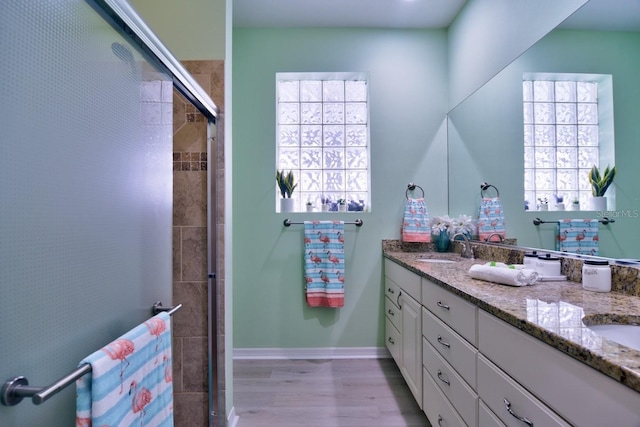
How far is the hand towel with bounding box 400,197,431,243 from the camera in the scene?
2447mm

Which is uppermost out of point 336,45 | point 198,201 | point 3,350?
point 336,45

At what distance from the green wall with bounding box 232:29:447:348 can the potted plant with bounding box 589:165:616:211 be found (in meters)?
A: 1.34

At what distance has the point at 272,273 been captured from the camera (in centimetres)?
252

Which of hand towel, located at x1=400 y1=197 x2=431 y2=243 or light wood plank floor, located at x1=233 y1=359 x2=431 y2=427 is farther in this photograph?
hand towel, located at x1=400 y1=197 x2=431 y2=243

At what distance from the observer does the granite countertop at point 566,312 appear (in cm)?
57

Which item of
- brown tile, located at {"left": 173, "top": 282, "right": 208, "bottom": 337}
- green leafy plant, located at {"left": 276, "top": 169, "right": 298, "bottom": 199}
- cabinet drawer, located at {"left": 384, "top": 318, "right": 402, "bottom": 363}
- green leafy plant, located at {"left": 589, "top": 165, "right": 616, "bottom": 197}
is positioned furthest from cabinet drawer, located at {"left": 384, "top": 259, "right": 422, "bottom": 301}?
brown tile, located at {"left": 173, "top": 282, "right": 208, "bottom": 337}

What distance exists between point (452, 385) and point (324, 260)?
1.34 metres

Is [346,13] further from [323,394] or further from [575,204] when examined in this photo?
[323,394]

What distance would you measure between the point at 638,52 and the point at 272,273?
7.78 ft

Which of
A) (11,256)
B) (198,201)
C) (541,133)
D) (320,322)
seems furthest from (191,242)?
(541,133)

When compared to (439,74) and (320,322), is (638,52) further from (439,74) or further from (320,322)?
(320,322)

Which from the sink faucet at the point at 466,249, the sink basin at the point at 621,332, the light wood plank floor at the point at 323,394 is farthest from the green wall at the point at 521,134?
the light wood plank floor at the point at 323,394

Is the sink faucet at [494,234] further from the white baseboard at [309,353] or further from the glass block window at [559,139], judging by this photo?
the white baseboard at [309,353]

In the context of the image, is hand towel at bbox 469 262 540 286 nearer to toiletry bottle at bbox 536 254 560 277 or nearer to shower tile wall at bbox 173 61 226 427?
toiletry bottle at bbox 536 254 560 277
